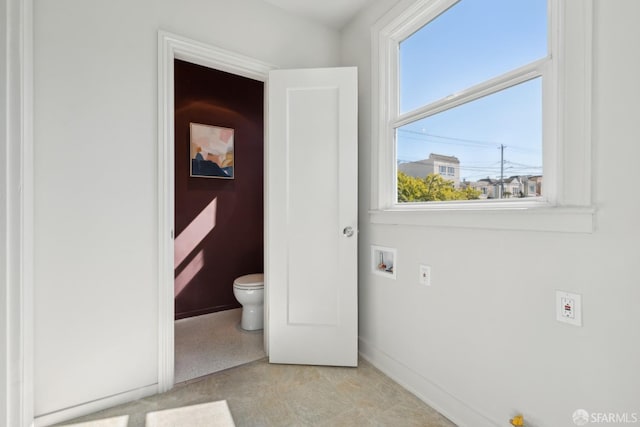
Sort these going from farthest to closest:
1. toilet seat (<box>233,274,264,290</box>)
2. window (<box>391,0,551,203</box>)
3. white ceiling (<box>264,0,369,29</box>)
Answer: toilet seat (<box>233,274,264,290</box>) → white ceiling (<box>264,0,369,29</box>) → window (<box>391,0,551,203</box>)

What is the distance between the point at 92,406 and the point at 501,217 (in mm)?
2304

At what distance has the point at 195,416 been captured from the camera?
156cm

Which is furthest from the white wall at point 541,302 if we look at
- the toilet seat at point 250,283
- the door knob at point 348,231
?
the toilet seat at point 250,283

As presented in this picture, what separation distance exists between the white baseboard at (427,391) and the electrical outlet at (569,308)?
620 mm

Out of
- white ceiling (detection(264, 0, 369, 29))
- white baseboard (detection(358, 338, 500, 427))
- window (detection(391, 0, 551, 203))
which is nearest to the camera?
window (detection(391, 0, 551, 203))

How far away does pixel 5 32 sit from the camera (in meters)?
1.25

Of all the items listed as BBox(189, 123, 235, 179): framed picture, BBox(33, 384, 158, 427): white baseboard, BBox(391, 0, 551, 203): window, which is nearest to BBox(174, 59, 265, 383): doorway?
BBox(189, 123, 235, 179): framed picture

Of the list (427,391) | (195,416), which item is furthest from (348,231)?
(195,416)

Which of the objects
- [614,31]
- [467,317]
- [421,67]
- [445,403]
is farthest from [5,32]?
[445,403]

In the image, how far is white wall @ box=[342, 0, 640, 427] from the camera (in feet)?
3.22

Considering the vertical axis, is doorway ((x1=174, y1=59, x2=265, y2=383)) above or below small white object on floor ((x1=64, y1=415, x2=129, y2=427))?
above

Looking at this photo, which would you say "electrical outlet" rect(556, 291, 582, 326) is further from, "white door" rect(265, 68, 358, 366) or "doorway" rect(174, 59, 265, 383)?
"doorway" rect(174, 59, 265, 383)

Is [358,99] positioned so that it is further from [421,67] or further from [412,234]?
[412,234]

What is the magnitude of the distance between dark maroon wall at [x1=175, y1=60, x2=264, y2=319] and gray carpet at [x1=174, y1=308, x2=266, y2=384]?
268 millimetres
